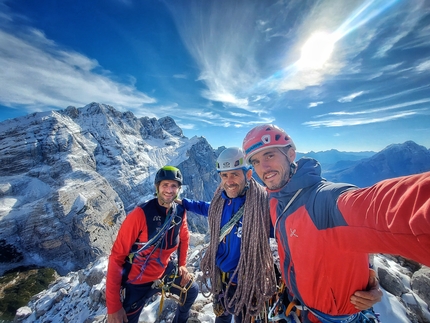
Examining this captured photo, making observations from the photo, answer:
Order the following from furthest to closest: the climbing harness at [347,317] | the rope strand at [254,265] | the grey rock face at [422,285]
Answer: the grey rock face at [422,285] → the rope strand at [254,265] → the climbing harness at [347,317]

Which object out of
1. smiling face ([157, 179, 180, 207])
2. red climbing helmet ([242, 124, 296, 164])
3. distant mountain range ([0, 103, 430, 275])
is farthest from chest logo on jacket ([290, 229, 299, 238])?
distant mountain range ([0, 103, 430, 275])

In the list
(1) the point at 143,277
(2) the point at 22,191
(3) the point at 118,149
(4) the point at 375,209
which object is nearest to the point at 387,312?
(4) the point at 375,209

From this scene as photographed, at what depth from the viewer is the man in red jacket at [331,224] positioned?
106 cm

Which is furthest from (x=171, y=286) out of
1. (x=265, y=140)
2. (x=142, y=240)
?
(x=265, y=140)

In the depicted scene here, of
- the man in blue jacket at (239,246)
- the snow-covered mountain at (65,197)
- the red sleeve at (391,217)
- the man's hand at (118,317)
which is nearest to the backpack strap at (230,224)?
the man in blue jacket at (239,246)

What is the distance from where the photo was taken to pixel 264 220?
12.1 feet

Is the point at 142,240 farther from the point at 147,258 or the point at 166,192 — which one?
the point at 166,192

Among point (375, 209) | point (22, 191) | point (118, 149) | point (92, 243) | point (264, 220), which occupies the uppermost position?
point (118, 149)

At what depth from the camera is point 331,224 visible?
1.79m

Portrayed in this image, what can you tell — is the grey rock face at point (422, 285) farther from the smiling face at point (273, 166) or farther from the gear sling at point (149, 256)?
the gear sling at point (149, 256)

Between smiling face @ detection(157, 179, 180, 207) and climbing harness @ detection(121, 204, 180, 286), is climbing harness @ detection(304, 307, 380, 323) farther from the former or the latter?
smiling face @ detection(157, 179, 180, 207)

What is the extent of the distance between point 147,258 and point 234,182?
301cm

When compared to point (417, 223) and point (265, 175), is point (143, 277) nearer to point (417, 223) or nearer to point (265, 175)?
point (265, 175)

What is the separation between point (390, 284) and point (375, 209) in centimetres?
561
